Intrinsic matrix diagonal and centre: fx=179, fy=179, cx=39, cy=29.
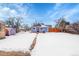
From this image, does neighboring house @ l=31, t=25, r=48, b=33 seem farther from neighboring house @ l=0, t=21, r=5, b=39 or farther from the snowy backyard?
neighboring house @ l=0, t=21, r=5, b=39

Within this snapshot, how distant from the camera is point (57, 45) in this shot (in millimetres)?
1356

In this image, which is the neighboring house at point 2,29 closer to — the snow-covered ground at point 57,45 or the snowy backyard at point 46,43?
the snowy backyard at point 46,43

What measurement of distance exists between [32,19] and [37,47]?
0.22 meters

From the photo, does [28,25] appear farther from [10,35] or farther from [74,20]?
[74,20]

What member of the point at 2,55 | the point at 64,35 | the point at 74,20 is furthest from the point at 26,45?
the point at 74,20

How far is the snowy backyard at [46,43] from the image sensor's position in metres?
1.34

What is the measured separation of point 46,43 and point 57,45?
0.28 feet

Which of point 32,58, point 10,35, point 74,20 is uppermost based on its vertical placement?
point 74,20

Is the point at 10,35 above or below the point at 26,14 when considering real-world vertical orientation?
below

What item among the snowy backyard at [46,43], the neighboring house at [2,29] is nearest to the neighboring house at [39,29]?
the snowy backyard at [46,43]

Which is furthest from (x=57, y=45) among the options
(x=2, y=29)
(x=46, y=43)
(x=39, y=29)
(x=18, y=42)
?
(x=2, y=29)

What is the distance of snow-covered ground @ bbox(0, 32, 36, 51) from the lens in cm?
135

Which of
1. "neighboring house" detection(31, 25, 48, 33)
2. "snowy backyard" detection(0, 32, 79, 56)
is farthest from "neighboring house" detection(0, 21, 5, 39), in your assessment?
"neighboring house" detection(31, 25, 48, 33)

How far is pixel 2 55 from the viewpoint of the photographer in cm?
135
